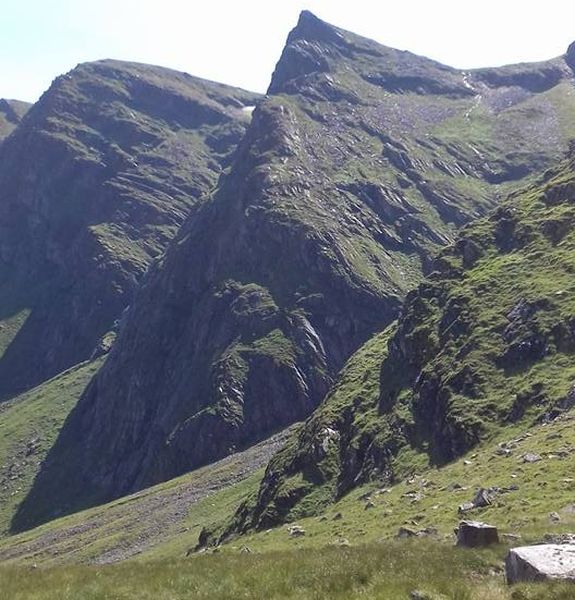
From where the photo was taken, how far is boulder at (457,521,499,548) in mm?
23047

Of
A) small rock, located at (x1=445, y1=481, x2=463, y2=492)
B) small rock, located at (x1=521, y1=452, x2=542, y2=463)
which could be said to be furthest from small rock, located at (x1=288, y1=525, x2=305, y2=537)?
small rock, located at (x1=521, y1=452, x2=542, y2=463)

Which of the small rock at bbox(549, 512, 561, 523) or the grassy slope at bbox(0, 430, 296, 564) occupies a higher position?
the small rock at bbox(549, 512, 561, 523)

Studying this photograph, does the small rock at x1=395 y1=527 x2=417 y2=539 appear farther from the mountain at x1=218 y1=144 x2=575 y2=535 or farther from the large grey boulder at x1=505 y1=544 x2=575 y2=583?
the mountain at x1=218 y1=144 x2=575 y2=535

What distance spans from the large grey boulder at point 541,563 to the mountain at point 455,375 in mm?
31958

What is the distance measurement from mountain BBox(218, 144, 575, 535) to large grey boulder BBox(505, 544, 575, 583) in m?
32.0

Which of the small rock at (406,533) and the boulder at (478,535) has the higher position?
the boulder at (478,535)

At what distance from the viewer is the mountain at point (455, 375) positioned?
220ft

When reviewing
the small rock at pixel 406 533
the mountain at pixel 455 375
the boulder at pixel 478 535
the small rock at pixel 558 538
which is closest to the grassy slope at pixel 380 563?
the small rock at pixel 558 538

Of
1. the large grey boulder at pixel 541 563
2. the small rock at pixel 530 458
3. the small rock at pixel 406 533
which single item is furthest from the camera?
the small rock at pixel 530 458

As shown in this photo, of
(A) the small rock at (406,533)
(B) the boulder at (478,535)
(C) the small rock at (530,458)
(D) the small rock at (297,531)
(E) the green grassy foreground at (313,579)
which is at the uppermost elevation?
(B) the boulder at (478,535)

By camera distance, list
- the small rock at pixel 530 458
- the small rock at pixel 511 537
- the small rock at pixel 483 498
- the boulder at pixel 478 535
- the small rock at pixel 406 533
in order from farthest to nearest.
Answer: the small rock at pixel 530 458 < the small rock at pixel 483 498 < the small rock at pixel 406 533 < the small rock at pixel 511 537 < the boulder at pixel 478 535

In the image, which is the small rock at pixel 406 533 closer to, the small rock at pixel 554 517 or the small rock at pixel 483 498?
the small rock at pixel 483 498

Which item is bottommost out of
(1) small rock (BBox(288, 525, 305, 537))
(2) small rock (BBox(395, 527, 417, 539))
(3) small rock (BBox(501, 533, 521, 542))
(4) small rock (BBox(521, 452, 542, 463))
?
(1) small rock (BBox(288, 525, 305, 537))

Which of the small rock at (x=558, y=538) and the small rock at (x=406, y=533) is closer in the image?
the small rock at (x=558, y=538)
